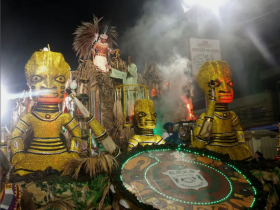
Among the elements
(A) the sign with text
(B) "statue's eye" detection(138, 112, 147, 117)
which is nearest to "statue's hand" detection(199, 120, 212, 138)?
(B) "statue's eye" detection(138, 112, 147, 117)

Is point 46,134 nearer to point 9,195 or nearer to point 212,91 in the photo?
point 9,195

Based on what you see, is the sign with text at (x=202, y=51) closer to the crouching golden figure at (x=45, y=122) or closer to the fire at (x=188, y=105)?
the fire at (x=188, y=105)

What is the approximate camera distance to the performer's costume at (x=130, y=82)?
23.2ft

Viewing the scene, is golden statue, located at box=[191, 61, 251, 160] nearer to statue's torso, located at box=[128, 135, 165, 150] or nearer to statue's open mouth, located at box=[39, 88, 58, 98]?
statue's torso, located at box=[128, 135, 165, 150]

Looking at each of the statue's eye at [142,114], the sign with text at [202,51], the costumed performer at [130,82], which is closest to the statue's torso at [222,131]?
the statue's eye at [142,114]

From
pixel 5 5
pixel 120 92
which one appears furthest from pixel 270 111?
pixel 5 5

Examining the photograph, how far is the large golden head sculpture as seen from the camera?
3998 mm

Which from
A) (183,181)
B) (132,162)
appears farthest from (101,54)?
(183,181)

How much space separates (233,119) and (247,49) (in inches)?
257

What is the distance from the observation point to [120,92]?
7.19 m

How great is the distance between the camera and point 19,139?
297 cm

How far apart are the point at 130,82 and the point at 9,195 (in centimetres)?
619

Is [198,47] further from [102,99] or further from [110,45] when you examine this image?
[102,99]

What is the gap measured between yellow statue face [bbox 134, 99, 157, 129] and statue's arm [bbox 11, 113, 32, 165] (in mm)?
1817
